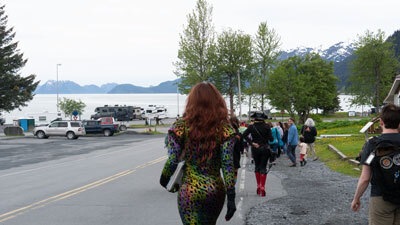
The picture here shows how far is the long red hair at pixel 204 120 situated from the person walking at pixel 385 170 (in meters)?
1.49

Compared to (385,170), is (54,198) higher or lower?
lower

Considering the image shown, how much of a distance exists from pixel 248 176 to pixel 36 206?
21.6 feet

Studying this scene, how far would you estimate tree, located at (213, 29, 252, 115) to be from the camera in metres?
67.6

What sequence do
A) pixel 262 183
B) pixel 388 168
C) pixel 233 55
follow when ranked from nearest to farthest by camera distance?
pixel 388 168 → pixel 262 183 → pixel 233 55

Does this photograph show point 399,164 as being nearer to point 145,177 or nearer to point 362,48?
point 145,177

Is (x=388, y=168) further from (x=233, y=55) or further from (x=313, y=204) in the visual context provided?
(x=233, y=55)

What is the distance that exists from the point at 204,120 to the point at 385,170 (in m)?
1.76

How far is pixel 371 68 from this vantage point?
6950 cm

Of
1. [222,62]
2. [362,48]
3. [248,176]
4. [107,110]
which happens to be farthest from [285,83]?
[248,176]

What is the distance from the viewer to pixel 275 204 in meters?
8.77

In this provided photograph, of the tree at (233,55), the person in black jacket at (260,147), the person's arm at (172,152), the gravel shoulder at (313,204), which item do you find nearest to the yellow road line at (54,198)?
the gravel shoulder at (313,204)

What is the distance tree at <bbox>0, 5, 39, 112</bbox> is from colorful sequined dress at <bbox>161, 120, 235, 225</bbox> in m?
58.1

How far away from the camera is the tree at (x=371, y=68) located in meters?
67.8

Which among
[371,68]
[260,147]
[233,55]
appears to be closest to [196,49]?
[233,55]
